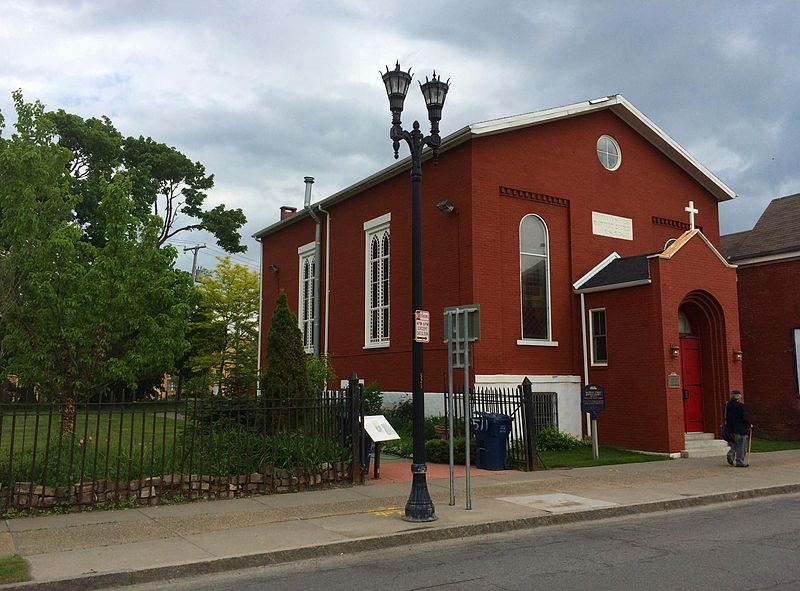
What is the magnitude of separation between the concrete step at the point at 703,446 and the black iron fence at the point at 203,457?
9040 millimetres

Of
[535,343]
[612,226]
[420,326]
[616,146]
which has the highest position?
[616,146]

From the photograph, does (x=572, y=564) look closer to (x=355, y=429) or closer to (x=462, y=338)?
(x=462, y=338)

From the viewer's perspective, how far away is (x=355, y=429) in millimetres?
12000

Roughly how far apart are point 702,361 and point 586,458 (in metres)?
Answer: 5.34

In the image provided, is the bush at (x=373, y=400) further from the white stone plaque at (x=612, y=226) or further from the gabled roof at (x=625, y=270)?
the white stone plaque at (x=612, y=226)

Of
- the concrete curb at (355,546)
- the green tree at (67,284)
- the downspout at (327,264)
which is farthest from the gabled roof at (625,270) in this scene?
the green tree at (67,284)

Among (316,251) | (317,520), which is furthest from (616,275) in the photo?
(317,520)

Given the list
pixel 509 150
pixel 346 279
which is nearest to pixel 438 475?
pixel 509 150

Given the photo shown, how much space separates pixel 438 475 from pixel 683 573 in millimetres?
7093

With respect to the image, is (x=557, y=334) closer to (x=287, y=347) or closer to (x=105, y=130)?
(x=287, y=347)

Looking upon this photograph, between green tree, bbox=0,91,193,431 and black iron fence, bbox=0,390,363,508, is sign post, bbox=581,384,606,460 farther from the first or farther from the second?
Answer: green tree, bbox=0,91,193,431

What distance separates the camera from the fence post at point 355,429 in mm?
12047

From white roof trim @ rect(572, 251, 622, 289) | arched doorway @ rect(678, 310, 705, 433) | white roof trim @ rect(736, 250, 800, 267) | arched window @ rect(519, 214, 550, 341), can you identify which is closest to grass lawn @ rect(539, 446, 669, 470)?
arched doorway @ rect(678, 310, 705, 433)

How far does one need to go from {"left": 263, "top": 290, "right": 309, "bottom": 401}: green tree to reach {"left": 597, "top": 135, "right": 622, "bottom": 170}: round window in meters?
12.0
